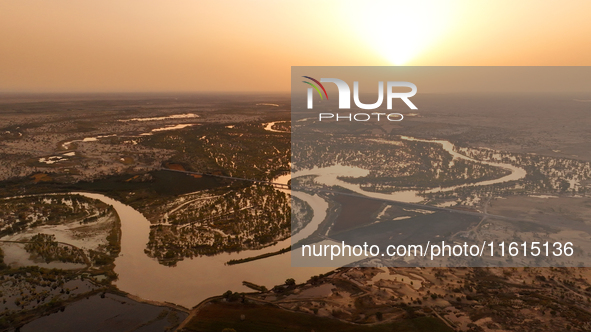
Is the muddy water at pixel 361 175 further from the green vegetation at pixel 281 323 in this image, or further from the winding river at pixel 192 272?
the green vegetation at pixel 281 323

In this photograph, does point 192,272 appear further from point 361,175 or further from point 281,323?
point 361,175

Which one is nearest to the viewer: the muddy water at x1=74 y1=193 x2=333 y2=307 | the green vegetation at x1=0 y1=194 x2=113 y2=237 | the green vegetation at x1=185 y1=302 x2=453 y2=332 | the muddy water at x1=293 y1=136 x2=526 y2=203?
the green vegetation at x1=185 y1=302 x2=453 y2=332

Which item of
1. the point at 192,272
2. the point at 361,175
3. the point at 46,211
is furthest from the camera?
the point at 361,175

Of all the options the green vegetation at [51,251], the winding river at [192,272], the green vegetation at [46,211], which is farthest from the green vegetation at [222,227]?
the green vegetation at [46,211]

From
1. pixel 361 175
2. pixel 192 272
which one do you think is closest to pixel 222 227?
pixel 192 272

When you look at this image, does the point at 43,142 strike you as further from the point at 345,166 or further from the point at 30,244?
the point at 345,166

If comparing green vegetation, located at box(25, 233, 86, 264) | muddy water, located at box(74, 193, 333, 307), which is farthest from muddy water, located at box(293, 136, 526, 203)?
green vegetation, located at box(25, 233, 86, 264)

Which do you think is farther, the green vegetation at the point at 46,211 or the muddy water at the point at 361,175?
the muddy water at the point at 361,175

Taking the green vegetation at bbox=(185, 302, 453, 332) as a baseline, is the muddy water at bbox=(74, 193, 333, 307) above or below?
above

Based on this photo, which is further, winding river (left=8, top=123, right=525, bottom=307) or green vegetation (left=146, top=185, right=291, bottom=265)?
green vegetation (left=146, top=185, right=291, bottom=265)

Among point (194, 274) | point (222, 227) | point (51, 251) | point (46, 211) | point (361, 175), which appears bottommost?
point (194, 274)

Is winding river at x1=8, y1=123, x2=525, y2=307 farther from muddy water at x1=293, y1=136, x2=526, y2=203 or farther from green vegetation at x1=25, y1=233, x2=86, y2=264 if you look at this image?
muddy water at x1=293, y1=136, x2=526, y2=203
